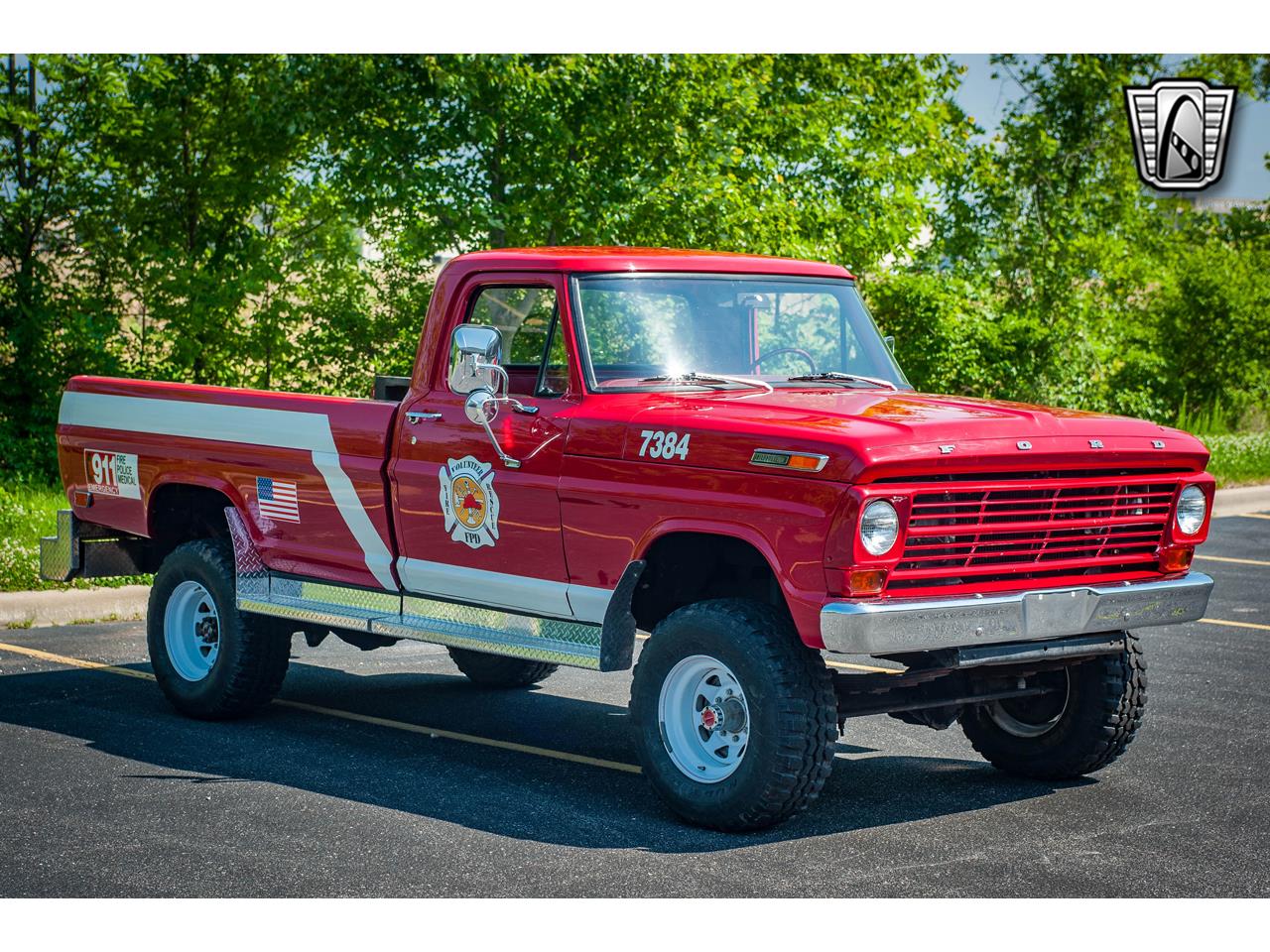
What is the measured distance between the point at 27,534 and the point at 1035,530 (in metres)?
9.35

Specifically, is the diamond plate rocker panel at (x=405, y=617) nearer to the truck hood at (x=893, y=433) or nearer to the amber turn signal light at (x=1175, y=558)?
the truck hood at (x=893, y=433)

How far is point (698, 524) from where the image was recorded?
6.72m

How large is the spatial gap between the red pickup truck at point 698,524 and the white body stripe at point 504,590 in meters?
0.02

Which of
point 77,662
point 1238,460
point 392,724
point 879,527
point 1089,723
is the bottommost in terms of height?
point 77,662

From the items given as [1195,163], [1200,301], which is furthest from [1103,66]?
[1200,301]

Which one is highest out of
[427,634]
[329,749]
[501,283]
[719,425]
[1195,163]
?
[1195,163]

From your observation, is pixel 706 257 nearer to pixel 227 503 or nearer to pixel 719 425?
pixel 719 425

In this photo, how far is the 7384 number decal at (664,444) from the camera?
22.2ft

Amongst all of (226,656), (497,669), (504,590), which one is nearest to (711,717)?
(504,590)

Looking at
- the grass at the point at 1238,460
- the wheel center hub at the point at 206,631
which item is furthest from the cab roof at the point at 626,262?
the grass at the point at 1238,460

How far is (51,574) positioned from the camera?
32.1 ft

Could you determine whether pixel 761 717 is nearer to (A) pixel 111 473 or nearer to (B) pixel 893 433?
(B) pixel 893 433

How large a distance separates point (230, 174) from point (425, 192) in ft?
11.8

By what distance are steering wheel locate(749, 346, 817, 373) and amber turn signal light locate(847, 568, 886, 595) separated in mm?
1721
